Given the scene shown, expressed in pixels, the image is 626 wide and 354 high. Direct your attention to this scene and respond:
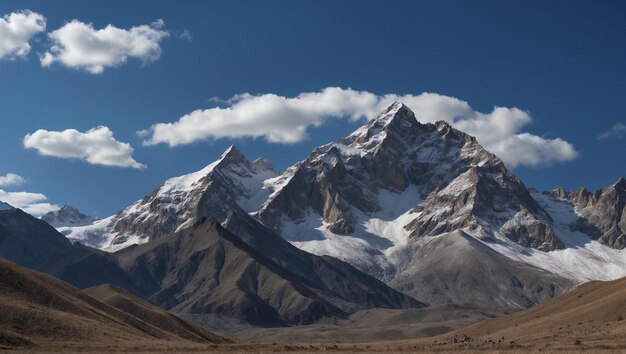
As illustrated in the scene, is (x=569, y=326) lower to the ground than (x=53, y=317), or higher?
higher

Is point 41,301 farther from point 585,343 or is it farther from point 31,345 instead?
point 585,343

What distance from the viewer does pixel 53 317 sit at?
122m

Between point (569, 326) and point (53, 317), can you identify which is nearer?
point (53, 317)

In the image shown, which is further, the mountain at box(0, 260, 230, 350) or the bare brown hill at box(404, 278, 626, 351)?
the mountain at box(0, 260, 230, 350)

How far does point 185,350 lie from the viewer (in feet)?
325

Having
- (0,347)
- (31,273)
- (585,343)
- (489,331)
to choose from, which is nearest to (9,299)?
(31,273)

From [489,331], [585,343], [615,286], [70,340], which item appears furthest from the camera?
[489,331]

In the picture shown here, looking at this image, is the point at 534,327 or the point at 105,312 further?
the point at 105,312

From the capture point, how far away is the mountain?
112 m

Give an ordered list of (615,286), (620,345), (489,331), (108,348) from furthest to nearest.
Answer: (489,331)
(615,286)
(108,348)
(620,345)

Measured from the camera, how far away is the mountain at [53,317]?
112m

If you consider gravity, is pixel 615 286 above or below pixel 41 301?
above

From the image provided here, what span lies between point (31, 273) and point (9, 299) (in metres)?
25.7

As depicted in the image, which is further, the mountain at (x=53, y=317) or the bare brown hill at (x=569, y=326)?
the mountain at (x=53, y=317)
